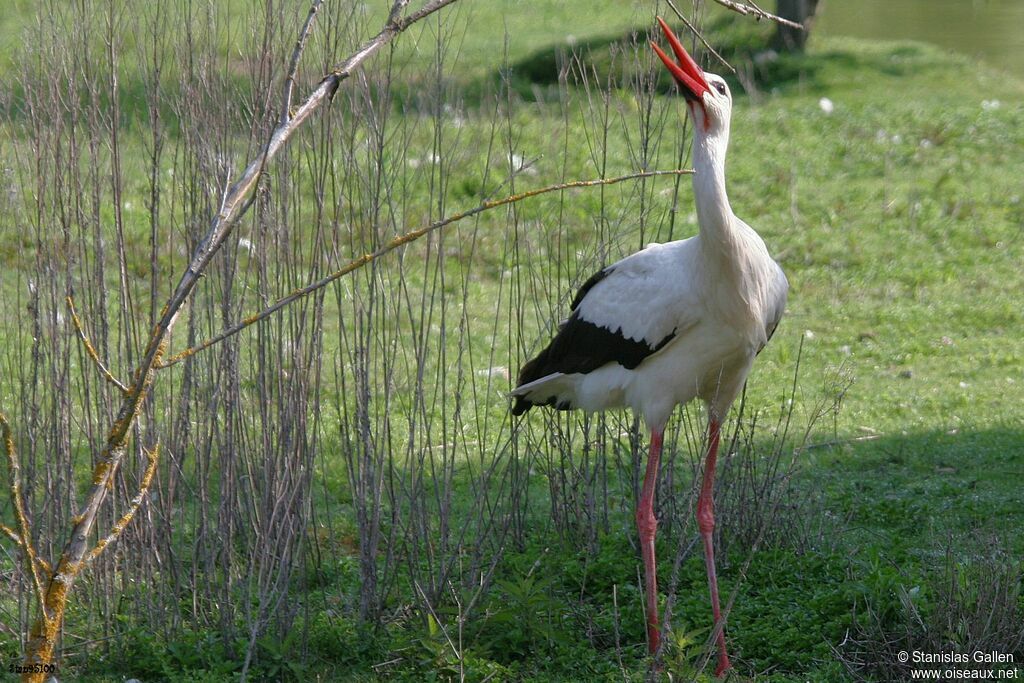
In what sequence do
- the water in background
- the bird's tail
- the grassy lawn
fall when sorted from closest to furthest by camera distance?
the grassy lawn
the bird's tail
the water in background

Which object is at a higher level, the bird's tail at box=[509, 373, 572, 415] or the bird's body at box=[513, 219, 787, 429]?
the bird's body at box=[513, 219, 787, 429]

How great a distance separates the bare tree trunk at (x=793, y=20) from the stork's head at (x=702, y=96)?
836 centimetres

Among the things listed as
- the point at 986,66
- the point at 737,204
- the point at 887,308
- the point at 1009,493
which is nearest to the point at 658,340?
the point at 1009,493

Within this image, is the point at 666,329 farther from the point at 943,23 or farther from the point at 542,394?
the point at 943,23

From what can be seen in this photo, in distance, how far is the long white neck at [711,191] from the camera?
3.99 m

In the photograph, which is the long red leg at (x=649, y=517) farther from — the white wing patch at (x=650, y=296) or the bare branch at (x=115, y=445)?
the bare branch at (x=115, y=445)

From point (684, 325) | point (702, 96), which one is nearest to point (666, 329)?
point (684, 325)

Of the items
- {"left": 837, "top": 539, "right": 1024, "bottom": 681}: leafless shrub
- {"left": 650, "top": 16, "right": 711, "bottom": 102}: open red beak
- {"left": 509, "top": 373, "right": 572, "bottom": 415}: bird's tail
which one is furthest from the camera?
{"left": 509, "top": 373, "right": 572, "bottom": 415}: bird's tail

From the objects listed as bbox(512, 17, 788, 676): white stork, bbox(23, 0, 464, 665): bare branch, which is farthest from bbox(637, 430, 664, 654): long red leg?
bbox(23, 0, 464, 665): bare branch

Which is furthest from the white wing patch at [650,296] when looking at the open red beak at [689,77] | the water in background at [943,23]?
the water in background at [943,23]

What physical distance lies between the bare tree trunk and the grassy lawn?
304 millimetres

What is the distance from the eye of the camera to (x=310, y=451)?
4.03 meters

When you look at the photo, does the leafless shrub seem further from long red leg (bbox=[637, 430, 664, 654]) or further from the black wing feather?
the black wing feather

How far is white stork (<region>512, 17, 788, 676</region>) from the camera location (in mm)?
4035
